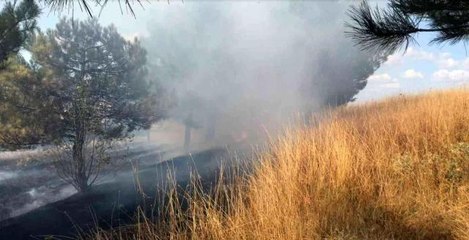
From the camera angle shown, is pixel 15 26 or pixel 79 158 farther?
pixel 79 158

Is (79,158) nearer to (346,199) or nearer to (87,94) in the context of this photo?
(87,94)

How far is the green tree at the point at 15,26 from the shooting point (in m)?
8.99

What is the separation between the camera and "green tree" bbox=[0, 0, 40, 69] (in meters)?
8.99

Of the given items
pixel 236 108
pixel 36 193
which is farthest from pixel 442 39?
pixel 236 108

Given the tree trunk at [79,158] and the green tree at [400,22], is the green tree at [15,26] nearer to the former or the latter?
the tree trunk at [79,158]

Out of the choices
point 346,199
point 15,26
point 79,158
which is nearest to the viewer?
point 346,199

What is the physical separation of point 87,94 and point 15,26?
3.43 meters

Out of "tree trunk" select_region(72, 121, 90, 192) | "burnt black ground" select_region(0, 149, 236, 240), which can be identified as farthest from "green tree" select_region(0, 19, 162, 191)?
"burnt black ground" select_region(0, 149, 236, 240)

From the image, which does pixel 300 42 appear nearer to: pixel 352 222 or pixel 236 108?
pixel 236 108

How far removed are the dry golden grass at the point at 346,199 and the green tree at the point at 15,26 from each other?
6281 mm

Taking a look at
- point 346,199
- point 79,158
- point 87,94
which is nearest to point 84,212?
point 79,158

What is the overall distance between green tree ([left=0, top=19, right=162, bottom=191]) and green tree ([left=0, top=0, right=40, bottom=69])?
7.35 ft

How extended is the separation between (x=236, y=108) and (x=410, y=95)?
636 inches

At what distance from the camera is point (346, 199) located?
12.8ft
